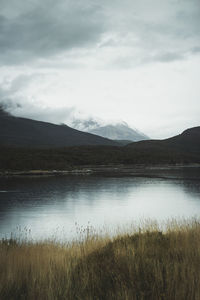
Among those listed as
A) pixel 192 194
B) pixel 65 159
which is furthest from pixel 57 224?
pixel 65 159

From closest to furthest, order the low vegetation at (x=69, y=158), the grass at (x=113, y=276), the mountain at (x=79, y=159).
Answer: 1. the grass at (x=113, y=276)
2. the low vegetation at (x=69, y=158)
3. the mountain at (x=79, y=159)

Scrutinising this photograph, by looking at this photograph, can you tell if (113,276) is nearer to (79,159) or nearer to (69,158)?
(69,158)

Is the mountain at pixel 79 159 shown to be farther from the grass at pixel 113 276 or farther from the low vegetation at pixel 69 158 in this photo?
the grass at pixel 113 276

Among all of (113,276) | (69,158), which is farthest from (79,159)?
(113,276)

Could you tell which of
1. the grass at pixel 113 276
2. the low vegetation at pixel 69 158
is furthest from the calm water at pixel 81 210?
the low vegetation at pixel 69 158

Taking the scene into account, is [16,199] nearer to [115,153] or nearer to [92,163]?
[92,163]

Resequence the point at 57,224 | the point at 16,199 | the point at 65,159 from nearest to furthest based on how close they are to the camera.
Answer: the point at 57,224 < the point at 16,199 < the point at 65,159

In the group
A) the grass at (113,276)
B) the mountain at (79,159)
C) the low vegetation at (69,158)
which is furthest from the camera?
the mountain at (79,159)

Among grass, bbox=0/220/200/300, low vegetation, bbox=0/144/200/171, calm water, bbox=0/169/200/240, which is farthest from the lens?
low vegetation, bbox=0/144/200/171

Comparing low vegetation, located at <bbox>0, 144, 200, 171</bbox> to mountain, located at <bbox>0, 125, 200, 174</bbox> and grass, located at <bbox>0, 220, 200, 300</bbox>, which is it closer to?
mountain, located at <bbox>0, 125, 200, 174</bbox>

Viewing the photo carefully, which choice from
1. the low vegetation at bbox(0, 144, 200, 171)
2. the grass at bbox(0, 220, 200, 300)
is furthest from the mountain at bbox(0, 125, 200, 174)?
the grass at bbox(0, 220, 200, 300)

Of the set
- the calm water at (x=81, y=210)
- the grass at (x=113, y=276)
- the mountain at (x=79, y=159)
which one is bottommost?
the calm water at (x=81, y=210)

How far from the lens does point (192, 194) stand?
4312 centimetres

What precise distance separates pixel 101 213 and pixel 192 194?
729 inches
